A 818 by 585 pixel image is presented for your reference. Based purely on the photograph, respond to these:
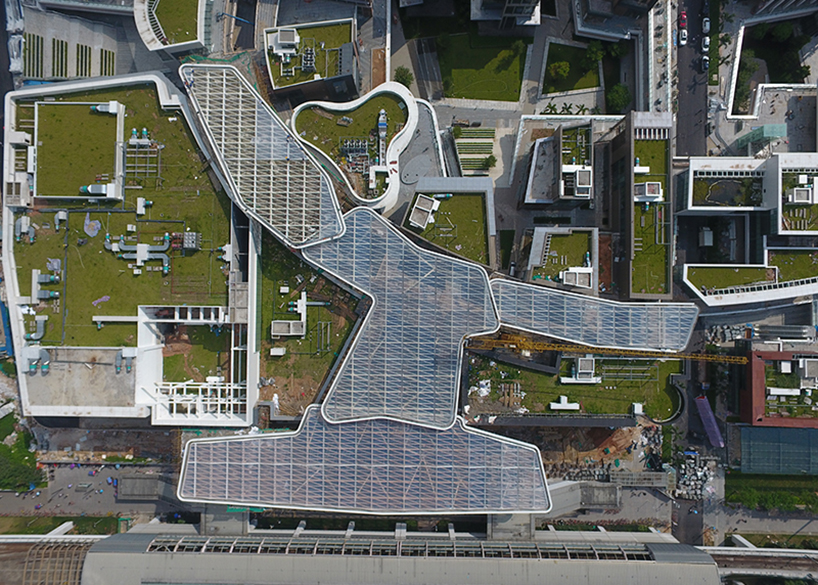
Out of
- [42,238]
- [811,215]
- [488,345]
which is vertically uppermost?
[811,215]

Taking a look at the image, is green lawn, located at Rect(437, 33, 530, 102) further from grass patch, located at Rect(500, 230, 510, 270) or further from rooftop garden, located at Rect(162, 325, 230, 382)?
rooftop garden, located at Rect(162, 325, 230, 382)

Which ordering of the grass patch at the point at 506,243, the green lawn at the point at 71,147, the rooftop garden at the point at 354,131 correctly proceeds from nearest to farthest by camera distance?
the green lawn at the point at 71,147 → the rooftop garden at the point at 354,131 → the grass patch at the point at 506,243

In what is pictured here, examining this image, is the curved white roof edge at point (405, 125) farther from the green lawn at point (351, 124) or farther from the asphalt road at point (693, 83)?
the asphalt road at point (693, 83)

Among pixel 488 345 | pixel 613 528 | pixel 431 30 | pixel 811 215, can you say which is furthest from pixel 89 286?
pixel 811 215

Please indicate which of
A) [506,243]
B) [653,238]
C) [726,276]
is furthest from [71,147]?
[726,276]

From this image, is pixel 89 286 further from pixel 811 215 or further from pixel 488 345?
pixel 811 215

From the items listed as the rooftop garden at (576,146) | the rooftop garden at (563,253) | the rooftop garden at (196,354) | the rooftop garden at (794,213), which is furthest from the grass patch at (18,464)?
the rooftop garden at (794,213)
